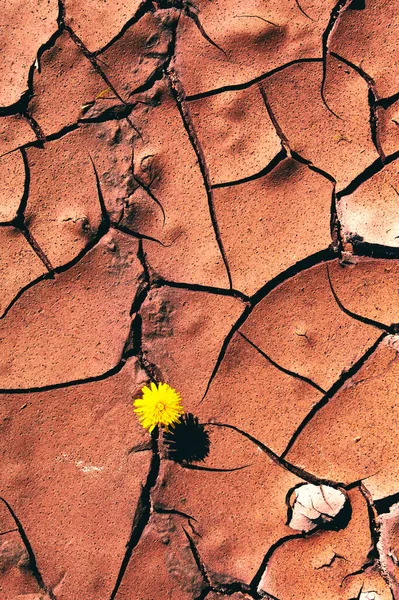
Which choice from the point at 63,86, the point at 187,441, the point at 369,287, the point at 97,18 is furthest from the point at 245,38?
the point at 187,441

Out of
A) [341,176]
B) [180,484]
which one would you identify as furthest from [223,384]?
[341,176]

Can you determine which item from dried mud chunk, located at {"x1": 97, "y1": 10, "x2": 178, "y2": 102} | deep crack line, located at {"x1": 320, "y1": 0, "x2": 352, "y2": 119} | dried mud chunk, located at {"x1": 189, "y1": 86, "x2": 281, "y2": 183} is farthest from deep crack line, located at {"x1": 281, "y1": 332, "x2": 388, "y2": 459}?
dried mud chunk, located at {"x1": 97, "y1": 10, "x2": 178, "y2": 102}

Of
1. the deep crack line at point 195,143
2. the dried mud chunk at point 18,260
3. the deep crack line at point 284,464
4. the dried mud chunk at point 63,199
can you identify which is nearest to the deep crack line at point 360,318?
the deep crack line at point 195,143

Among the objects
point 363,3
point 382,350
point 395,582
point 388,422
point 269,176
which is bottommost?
point 395,582

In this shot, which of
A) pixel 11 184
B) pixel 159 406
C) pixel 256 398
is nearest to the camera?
pixel 159 406

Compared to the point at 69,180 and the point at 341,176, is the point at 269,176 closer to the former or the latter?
the point at 341,176

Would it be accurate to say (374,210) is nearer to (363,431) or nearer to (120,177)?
(363,431)
